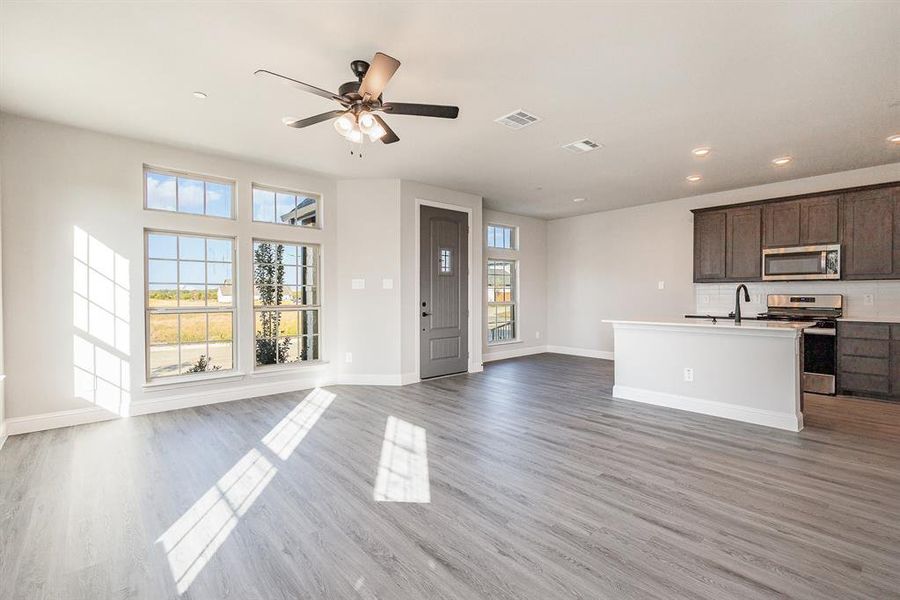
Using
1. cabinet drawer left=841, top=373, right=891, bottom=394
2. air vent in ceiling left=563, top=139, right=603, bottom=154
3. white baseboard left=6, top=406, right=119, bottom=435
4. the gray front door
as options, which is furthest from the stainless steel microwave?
white baseboard left=6, top=406, right=119, bottom=435

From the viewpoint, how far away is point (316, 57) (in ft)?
8.90

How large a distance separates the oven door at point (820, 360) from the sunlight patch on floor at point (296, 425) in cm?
576

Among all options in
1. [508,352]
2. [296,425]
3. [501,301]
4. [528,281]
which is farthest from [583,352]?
[296,425]

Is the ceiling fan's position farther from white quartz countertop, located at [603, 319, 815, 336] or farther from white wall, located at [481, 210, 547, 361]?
white wall, located at [481, 210, 547, 361]

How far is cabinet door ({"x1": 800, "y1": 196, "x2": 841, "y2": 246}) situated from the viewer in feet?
16.7

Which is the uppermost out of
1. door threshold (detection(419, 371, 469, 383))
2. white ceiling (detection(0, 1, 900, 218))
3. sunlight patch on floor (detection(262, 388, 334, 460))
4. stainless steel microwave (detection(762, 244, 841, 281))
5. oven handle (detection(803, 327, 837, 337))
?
white ceiling (detection(0, 1, 900, 218))

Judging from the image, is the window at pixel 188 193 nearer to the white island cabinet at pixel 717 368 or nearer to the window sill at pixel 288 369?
the window sill at pixel 288 369

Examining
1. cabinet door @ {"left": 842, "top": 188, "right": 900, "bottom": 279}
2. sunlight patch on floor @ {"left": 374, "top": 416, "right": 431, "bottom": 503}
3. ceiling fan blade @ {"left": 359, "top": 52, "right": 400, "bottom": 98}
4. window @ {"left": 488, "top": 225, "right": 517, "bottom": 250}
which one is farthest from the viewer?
window @ {"left": 488, "top": 225, "right": 517, "bottom": 250}

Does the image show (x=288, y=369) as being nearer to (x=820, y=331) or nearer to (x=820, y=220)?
(x=820, y=331)

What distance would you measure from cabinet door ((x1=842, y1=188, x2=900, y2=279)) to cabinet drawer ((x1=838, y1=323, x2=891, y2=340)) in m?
0.63

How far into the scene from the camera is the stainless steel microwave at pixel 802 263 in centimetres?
511

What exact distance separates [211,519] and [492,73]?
Answer: 131 inches

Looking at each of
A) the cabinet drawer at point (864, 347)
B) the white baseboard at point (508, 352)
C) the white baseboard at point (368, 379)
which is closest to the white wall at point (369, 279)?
the white baseboard at point (368, 379)

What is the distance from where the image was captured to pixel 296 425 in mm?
3873
